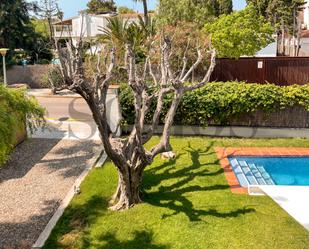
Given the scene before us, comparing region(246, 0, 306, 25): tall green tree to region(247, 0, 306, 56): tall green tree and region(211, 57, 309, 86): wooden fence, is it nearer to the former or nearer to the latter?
region(247, 0, 306, 56): tall green tree

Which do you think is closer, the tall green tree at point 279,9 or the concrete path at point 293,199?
the concrete path at point 293,199

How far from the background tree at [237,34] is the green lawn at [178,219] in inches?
517

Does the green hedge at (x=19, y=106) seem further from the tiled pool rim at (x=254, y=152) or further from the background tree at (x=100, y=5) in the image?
the background tree at (x=100, y=5)

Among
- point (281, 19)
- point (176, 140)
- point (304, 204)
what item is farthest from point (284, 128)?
point (281, 19)

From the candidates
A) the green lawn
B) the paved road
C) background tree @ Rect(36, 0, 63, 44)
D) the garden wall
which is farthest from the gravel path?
the garden wall

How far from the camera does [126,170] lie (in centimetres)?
841

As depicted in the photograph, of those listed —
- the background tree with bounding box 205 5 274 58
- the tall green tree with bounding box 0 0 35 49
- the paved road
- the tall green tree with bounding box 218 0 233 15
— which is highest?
the tall green tree with bounding box 218 0 233 15

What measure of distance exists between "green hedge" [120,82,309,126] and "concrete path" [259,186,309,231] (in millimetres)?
4842

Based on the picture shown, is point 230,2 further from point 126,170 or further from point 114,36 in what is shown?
point 126,170

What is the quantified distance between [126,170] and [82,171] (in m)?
3.27

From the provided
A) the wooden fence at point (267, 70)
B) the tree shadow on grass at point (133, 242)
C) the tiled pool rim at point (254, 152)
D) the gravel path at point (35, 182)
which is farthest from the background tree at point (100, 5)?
the tree shadow on grass at point (133, 242)

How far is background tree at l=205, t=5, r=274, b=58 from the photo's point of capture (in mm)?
22016

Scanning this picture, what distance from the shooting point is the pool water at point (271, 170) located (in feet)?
36.4

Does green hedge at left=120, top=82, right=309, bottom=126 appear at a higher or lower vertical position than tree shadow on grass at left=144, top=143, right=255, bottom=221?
higher
